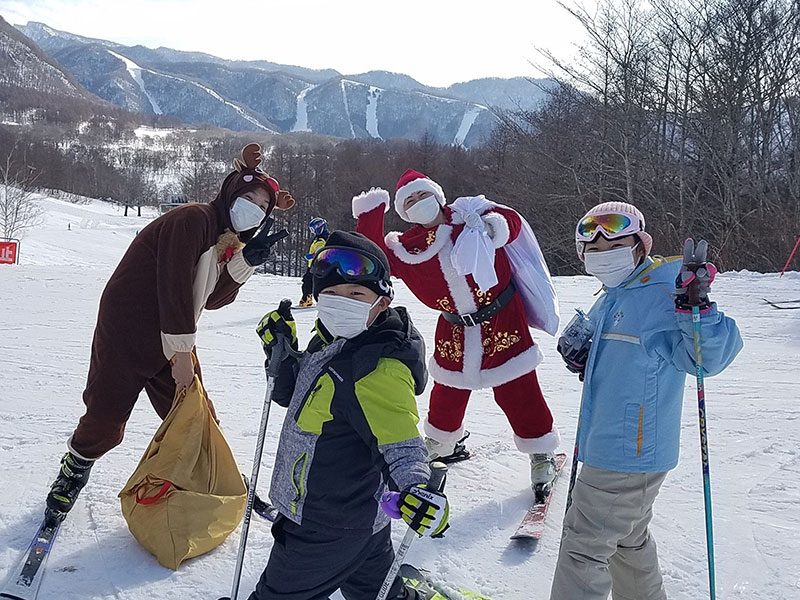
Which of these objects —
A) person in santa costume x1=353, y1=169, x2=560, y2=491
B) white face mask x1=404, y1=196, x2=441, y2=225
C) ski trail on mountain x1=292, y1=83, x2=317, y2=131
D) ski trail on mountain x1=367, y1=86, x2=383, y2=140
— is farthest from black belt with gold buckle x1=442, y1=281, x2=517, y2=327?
ski trail on mountain x1=292, y1=83, x2=317, y2=131

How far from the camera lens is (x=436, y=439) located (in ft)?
12.3

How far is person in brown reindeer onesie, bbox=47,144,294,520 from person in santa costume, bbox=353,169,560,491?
778 millimetres

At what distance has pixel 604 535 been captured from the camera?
2199 millimetres

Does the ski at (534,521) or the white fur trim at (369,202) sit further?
the white fur trim at (369,202)

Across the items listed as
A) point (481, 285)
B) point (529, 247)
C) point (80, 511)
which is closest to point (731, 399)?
point (529, 247)

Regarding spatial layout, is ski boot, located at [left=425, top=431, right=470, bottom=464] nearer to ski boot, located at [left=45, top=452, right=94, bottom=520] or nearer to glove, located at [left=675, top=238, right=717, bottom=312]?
ski boot, located at [left=45, top=452, right=94, bottom=520]

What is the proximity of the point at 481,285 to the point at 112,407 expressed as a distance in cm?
186

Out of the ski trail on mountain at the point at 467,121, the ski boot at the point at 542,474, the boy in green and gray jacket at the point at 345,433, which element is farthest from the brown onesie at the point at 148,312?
the ski trail on mountain at the point at 467,121

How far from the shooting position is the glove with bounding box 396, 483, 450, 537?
69.0 inches

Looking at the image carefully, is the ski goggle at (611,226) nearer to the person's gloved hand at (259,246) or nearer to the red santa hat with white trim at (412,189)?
the red santa hat with white trim at (412,189)

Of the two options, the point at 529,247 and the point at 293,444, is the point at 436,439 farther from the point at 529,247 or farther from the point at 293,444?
the point at 293,444

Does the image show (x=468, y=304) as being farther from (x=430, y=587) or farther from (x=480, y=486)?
(x=430, y=587)

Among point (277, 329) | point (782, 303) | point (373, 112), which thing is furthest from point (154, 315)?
point (373, 112)

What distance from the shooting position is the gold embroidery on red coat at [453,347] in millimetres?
3551
